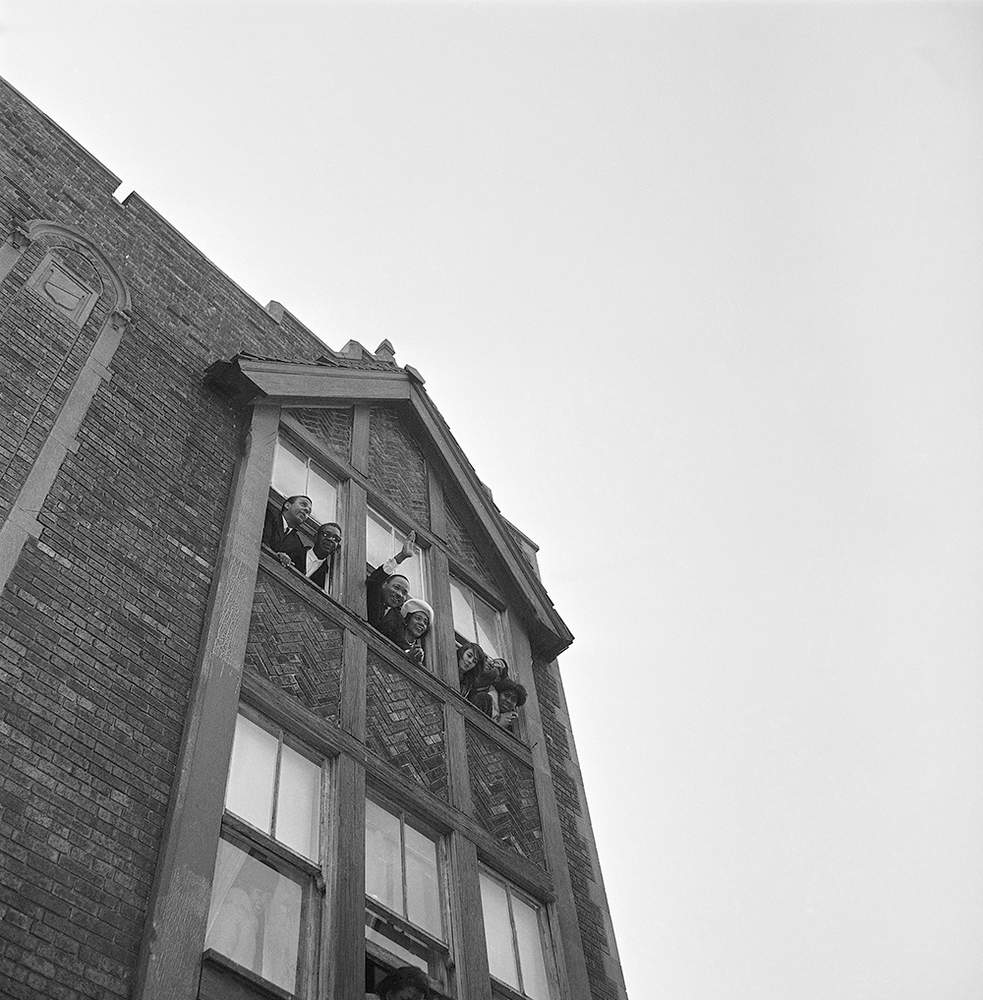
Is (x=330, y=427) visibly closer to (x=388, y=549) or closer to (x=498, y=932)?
(x=388, y=549)

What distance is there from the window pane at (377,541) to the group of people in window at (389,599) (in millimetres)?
410

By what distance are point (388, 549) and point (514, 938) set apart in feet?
14.7

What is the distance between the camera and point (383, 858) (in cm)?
848

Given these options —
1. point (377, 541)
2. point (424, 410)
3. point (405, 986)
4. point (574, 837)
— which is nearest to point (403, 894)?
point (405, 986)

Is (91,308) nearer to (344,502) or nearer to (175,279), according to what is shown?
(175,279)

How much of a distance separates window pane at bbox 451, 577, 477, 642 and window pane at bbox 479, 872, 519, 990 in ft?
11.5

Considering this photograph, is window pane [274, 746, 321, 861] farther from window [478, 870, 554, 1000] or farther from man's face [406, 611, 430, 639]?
man's face [406, 611, 430, 639]

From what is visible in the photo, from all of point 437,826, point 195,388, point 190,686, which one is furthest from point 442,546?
point 190,686

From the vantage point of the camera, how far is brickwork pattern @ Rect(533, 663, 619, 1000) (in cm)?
995

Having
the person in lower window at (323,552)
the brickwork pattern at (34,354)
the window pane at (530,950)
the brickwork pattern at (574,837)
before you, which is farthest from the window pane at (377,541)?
the window pane at (530,950)

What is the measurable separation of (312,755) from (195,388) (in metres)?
4.16

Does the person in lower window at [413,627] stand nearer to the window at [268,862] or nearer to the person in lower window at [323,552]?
the person in lower window at [323,552]

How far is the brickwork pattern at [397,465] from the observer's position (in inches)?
513

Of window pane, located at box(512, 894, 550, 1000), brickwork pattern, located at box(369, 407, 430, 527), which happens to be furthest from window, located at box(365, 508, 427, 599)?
window pane, located at box(512, 894, 550, 1000)
